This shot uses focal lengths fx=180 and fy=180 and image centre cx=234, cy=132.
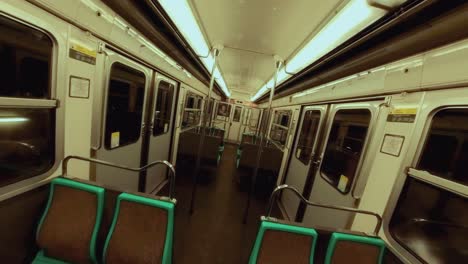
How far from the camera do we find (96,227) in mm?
1213

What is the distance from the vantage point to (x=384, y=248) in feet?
3.98

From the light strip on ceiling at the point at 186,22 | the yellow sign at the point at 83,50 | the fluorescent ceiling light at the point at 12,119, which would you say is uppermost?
the light strip on ceiling at the point at 186,22

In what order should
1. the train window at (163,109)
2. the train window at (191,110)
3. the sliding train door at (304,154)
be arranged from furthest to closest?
the train window at (191,110) < the train window at (163,109) < the sliding train door at (304,154)

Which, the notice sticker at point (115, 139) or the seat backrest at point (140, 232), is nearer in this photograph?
the seat backrest at point (140, 232)

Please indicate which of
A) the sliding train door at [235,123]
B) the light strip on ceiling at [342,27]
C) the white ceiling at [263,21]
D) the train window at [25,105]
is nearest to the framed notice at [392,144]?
the light strip on ceiling at [342,27]

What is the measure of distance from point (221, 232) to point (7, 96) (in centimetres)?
239

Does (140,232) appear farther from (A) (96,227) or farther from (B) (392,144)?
(B) (392,144)

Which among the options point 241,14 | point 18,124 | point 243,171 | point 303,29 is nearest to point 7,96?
point 18,124

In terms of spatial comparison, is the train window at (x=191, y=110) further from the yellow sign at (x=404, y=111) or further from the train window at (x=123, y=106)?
the yellow sign at (x=404, y=111)

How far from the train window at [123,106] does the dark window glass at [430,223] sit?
259cm

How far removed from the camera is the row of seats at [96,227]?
1.14 metres

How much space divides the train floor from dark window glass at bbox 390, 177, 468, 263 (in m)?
1.57

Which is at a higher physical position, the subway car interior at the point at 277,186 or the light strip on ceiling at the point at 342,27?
the light strip on ceiling at the point at 342,27

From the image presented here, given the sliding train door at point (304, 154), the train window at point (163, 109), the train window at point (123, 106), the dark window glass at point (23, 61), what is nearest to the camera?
the dark window glass at point (23, 61)
